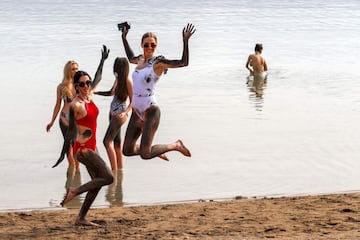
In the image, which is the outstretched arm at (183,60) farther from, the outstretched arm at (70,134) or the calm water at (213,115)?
the calm water at (213,115)

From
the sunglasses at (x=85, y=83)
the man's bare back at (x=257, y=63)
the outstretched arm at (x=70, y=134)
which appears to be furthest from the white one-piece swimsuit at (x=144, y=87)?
the man's bare back at (x=257, y=63)

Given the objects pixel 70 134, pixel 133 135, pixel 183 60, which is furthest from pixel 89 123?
pixel 133 135

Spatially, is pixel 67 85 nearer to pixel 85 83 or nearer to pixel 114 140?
pixel 114 140

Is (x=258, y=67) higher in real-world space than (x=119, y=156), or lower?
higher

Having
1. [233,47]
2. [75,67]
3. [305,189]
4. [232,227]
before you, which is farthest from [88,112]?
[233,47]

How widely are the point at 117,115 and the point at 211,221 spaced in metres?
3.14

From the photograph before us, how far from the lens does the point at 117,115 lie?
43.5ft

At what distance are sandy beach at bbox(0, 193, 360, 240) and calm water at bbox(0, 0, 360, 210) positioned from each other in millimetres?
1151

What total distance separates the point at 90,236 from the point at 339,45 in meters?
25.7

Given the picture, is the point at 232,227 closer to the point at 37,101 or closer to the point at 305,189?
the point at 305,189

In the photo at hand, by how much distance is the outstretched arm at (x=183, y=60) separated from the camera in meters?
11.3

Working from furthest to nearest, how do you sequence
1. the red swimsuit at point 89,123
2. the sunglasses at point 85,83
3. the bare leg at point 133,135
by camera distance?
the bare leg at point 133,135 < the sunglasses at point 85,83 < the red swimsuit at point 89,123

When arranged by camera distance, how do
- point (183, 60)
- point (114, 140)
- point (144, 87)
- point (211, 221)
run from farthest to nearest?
point (114, 140) < point (144, 87) < point (183, 60) < point (211, 221)

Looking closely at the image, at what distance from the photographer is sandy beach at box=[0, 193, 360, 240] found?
9969mm
